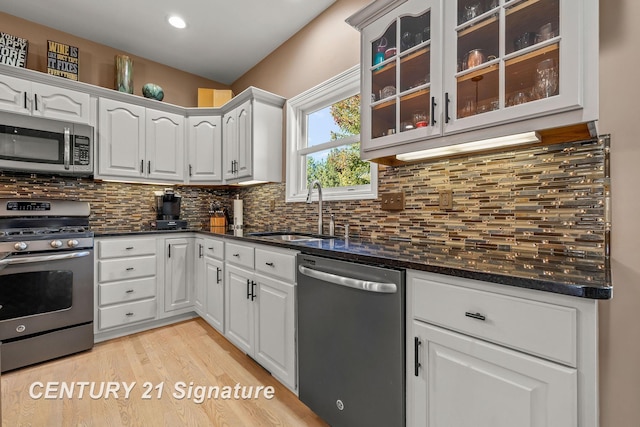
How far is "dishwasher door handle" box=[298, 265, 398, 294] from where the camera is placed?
115 cm

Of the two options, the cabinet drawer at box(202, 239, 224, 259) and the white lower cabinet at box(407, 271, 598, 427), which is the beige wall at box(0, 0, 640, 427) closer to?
the white lower cabinet at box(407, 271, 598, 427)

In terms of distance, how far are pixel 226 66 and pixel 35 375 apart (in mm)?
3215

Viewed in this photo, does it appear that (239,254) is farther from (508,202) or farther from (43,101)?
(43,101)

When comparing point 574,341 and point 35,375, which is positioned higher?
point 574,341

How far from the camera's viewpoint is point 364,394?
1.26m

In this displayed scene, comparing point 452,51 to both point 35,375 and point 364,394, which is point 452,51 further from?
point 35,375

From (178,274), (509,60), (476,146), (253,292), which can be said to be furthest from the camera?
(178,274)

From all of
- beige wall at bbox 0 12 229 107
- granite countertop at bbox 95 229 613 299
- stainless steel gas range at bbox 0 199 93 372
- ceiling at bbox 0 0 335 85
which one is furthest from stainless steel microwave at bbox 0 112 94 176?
granite countertop at bbox 95 229 613 299

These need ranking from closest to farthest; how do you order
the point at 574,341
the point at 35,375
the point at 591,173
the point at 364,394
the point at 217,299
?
1. the point at 574,341
2. the point at 591,173
3. the point at 364,394
4. the point at 35,375
5. the point at 217,299

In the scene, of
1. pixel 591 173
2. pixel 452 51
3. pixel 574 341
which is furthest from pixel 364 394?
pixel 452 51

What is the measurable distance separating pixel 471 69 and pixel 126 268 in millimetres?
2902

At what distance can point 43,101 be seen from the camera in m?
2.45

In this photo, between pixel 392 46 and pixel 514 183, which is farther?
pixel 392 46

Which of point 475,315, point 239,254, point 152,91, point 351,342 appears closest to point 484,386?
point 475,315
